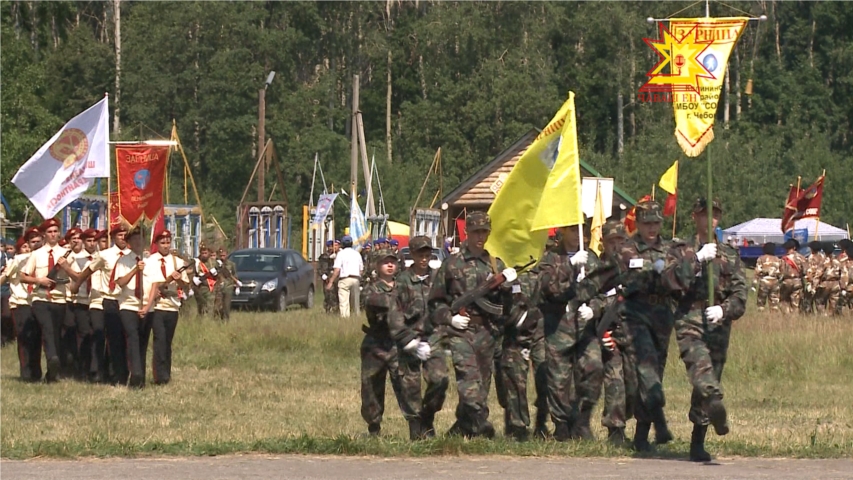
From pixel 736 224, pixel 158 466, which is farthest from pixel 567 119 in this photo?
pixel 736 224

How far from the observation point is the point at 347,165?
228 ft

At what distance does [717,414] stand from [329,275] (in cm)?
2313

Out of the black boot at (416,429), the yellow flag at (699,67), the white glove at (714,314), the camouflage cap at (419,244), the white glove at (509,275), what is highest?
the yellow flag at (699,67)

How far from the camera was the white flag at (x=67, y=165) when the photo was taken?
19891mm

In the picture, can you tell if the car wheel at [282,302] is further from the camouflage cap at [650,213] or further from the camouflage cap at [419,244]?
the camouflage cap at [650,213]

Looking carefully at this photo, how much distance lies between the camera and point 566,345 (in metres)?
13.0

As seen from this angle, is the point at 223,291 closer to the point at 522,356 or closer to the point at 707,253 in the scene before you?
the point at 522,356

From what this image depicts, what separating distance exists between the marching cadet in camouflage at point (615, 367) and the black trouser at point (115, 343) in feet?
25.8

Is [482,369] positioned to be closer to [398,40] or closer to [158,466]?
[158,466]

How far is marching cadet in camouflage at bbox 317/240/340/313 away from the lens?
32.9 m

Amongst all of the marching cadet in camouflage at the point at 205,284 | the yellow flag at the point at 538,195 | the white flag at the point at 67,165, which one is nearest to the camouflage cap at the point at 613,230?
the yellow flag at the point at 538,195

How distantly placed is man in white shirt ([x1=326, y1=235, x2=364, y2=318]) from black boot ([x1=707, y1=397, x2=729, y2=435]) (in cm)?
1801

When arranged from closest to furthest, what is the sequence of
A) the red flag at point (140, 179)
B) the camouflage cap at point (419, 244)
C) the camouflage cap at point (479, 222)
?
the camouflage cap at point (479, 222) → the camouflage cap at point (419, 244) → the red flag at point (140, 179)

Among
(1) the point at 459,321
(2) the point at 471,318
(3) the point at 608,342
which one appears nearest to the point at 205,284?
(3) the point at 608,342
